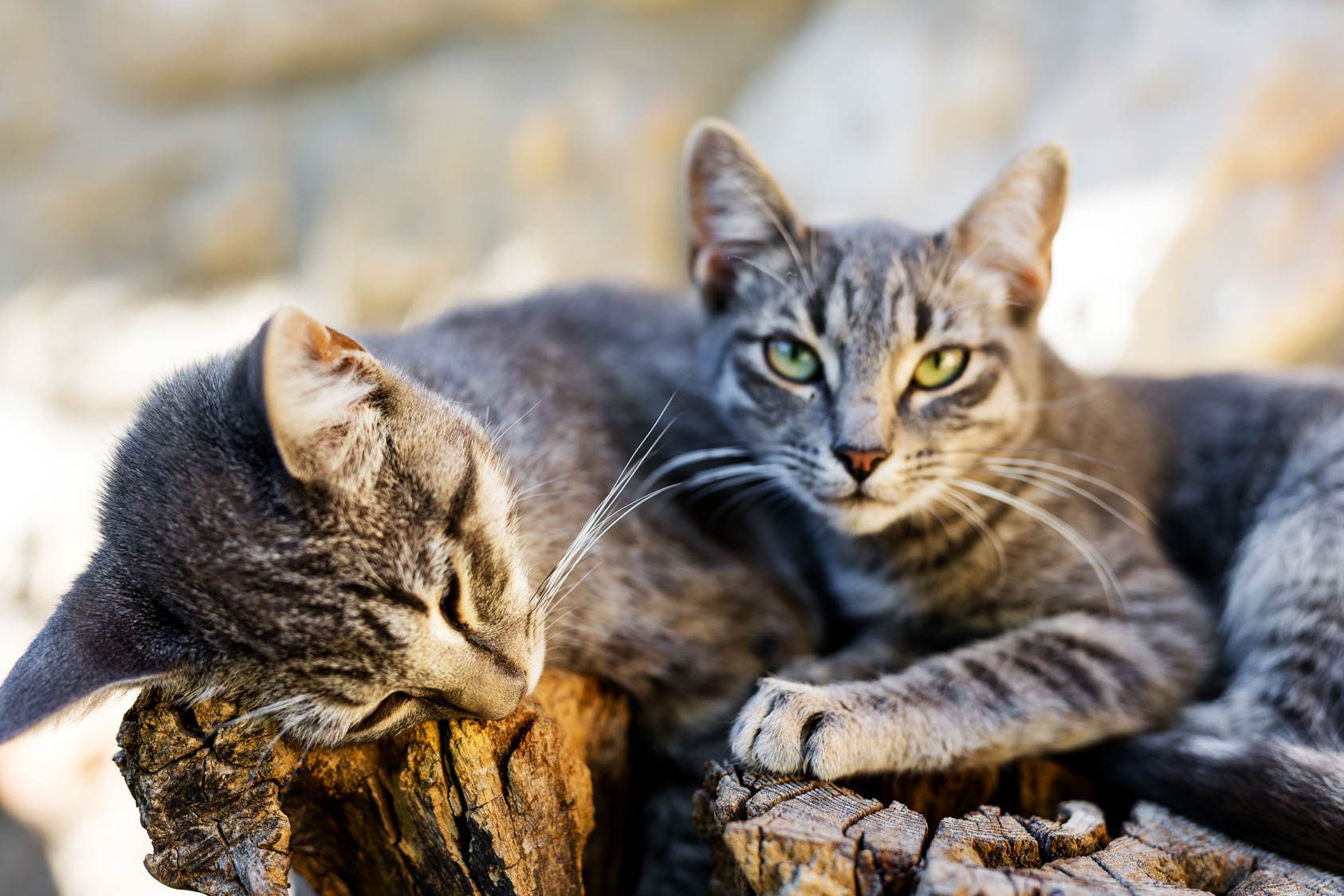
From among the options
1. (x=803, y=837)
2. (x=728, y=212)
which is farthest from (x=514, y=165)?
(x=803, y=837)

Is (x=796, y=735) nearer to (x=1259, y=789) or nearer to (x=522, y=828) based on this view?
(x=522, y=828)

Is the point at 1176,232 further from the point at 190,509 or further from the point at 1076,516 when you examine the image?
the point at 190,509

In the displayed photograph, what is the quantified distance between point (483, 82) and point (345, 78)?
0.52m

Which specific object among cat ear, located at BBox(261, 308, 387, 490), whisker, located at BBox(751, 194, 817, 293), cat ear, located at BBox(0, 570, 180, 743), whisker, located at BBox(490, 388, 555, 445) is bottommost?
cat ear, located at BBox(0, 570, 180, 743)

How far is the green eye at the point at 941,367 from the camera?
78.4 inches

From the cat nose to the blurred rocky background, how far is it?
64.9 inches

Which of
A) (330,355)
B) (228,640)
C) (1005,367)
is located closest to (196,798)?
(228,640)

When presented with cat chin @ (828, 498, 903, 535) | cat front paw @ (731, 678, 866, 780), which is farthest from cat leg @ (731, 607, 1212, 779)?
cat chin @ (828, 498, 903, 535)

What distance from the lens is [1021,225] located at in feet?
6.64

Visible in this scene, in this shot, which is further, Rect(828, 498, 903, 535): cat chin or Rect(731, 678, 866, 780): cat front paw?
Rect(828, 498, 903, 535): cat chin

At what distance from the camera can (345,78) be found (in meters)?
3.78

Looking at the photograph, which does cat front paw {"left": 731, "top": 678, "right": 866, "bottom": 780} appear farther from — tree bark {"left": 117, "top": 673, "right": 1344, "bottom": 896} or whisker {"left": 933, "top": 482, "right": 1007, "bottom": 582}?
whisker {"left": 933, "top": 482, "right": 1007, "bottom": 582}

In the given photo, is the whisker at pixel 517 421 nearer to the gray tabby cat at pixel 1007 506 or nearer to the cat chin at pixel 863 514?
the gray tabby cat at pixel 1007 506

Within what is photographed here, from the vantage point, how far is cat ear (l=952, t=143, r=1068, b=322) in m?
1.97
